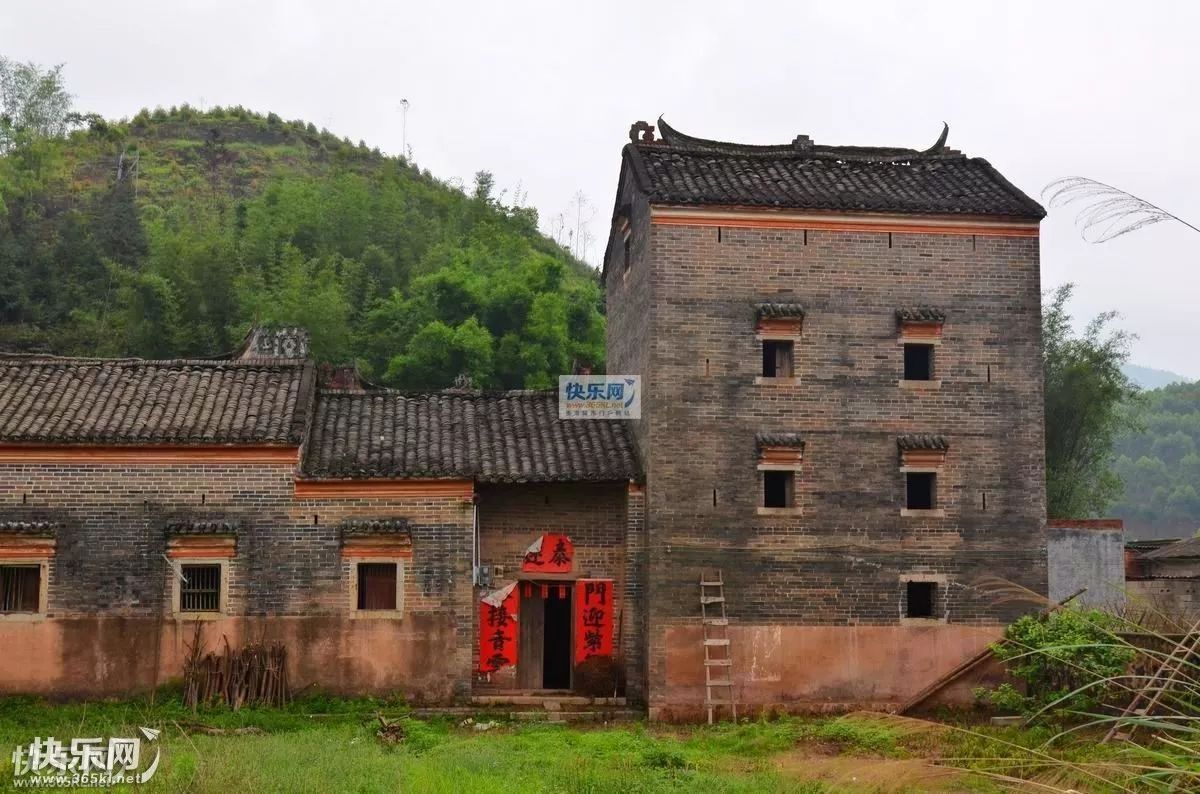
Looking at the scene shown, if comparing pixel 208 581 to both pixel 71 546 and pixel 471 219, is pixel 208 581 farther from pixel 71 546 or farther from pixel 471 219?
pixel 471 219

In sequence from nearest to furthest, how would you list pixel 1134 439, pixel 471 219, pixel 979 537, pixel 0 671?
pixel 0 671
pixel 979 537
pixel 471 219
pixel 1134 439

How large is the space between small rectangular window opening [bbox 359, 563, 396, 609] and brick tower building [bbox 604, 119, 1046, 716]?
3.43m

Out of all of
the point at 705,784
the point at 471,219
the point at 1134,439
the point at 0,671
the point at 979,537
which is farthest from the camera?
the point at 1134,439

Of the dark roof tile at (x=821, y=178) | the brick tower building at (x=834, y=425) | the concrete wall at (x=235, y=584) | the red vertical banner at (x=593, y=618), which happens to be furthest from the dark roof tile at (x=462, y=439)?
the dark roof tile at (x=821, y=178)

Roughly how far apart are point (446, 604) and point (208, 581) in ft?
10.2

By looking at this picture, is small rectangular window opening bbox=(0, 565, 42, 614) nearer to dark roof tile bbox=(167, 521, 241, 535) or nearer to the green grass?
the green grass

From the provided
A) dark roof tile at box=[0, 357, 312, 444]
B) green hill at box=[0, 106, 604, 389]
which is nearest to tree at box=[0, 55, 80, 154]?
green hill at box=[0, 106, 604, 389]

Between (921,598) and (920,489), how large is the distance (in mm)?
1500

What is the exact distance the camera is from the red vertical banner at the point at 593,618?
1756 cm

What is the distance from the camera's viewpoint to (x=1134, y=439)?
6838 cm

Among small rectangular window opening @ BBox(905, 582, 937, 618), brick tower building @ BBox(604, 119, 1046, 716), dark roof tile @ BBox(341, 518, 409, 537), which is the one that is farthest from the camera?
small rectangular window opening @ BBox(905, 582, 937, 618)

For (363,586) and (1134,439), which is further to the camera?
(1134,439)

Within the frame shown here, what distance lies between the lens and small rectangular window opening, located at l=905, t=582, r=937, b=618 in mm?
17344

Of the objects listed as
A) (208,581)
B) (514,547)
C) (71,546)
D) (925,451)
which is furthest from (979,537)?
(71,546)
